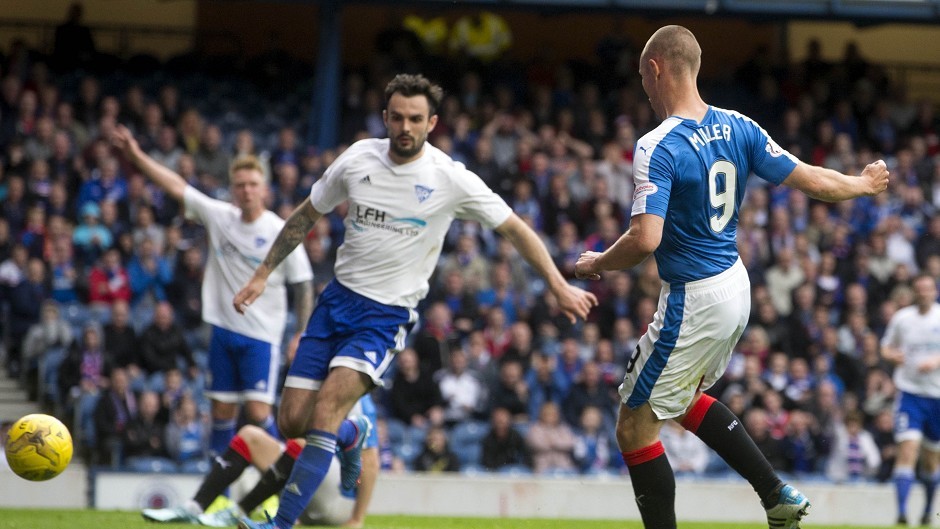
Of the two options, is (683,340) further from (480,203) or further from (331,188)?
(331,188)

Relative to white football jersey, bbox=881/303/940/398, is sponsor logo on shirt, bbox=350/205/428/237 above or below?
above

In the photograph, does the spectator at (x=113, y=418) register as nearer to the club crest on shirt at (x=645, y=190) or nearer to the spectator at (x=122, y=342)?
the spectator at (x=122, y=342)

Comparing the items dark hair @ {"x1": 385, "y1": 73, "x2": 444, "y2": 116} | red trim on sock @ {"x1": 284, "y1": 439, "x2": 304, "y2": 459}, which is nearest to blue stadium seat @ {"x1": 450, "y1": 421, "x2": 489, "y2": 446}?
red trim on sock @ {"x1": 284, "y1": 439, "x2": 304, "y2": 459}

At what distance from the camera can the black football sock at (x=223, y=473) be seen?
32.4ft

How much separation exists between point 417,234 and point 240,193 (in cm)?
299

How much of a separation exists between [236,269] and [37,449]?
9.55 ft

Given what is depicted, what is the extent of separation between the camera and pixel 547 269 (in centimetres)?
799

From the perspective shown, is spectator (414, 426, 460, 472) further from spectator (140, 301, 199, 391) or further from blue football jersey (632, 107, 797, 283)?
blue football jersey (632, 107, 797, 283)

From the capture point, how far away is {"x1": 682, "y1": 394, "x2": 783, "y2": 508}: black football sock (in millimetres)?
7113

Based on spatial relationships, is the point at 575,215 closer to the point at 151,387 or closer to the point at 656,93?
the point at 151,387

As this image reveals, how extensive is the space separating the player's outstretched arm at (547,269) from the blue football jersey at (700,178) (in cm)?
83

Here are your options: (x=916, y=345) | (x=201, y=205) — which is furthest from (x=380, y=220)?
(x=916, y=345)

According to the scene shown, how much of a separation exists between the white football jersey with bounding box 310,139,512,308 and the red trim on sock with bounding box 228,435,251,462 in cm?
223

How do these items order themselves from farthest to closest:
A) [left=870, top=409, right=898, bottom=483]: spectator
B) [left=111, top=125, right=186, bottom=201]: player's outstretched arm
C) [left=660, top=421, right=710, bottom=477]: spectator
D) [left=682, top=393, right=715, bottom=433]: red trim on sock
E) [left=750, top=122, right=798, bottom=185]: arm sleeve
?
[left=870, top=409, right=898, bottom=483]: spectator < [left=660, top=421, right=710, bottom=477]: spectator < [left=111, top=125, right=186, bottom=201]: player's outstretched arm < [left=682, top=393, right=715, bottom=433]: red trim on sock < [left=750, top=122, right=798, bottom=185]: arm sleeve
